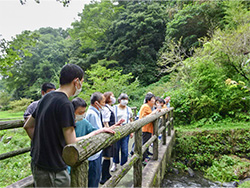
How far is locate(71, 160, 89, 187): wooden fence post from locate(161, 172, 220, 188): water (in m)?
3.39

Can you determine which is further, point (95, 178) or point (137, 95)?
point (137, 95)

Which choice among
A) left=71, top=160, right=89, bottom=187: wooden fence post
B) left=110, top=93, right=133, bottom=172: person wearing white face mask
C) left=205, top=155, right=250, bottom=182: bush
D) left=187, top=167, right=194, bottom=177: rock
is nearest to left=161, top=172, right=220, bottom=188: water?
left=187, top=167, right=194, bottom=177: rock

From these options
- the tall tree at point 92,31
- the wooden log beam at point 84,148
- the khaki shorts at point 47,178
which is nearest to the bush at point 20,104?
the tall tree at point 92,31

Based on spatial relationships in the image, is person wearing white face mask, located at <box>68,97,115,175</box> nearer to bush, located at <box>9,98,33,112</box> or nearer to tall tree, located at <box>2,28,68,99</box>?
bush, located at <box>9,98,33,112</box>

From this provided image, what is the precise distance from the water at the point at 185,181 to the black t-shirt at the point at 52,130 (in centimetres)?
347

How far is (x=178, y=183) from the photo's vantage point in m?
4.07

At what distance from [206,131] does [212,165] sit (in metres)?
1.20

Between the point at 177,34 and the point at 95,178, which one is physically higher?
the point at 177,34

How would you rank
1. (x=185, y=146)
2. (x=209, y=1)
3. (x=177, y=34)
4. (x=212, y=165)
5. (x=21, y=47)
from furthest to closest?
(x=177, y=34), (x=209, y=1), (x=185, y=146), (x=212, y=165), (x=21, y=47)

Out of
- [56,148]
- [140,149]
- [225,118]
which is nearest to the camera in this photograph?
[56,148]

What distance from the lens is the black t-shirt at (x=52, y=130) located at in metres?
1.12

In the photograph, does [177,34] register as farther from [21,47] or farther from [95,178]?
[95,178]

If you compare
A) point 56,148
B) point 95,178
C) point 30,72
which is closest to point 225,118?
point 95,178

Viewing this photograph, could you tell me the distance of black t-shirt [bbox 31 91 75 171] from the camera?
1.12m
